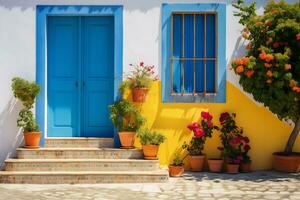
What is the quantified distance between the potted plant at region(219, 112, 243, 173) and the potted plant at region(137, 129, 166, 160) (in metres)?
1.31

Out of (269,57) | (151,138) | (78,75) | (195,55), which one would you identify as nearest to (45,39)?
(78,75)

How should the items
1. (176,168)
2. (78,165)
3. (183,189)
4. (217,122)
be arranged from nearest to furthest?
(183,189) < (78,165) < (176,168) < (217,122)

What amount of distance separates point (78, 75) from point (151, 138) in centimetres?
212

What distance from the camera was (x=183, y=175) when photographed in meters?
9.10

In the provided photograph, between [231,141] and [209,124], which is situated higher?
[209,124]

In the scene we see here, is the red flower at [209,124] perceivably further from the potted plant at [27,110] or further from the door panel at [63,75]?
the potted plant at [27,110]

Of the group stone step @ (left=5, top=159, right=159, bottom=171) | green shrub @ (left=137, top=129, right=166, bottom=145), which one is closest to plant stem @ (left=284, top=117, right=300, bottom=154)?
green shrub @ (left=137, top=129, right=166, bottom=145)

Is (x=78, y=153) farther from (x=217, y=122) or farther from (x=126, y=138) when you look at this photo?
(x=217, y=122)

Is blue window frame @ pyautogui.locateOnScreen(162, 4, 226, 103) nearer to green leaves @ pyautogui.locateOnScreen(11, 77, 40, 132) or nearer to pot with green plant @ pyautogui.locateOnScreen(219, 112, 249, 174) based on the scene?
pot with green plant @ pyautogui.locateOnScreen(219, 112, 249, 174)

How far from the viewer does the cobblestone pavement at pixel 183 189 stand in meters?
7.30

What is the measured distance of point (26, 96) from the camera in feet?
29.7

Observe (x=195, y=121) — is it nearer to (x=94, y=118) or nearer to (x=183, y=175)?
(x=183, y=175)

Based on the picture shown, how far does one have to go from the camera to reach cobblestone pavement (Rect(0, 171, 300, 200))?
287 inches

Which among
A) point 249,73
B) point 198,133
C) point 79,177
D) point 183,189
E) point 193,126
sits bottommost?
point 183,189
